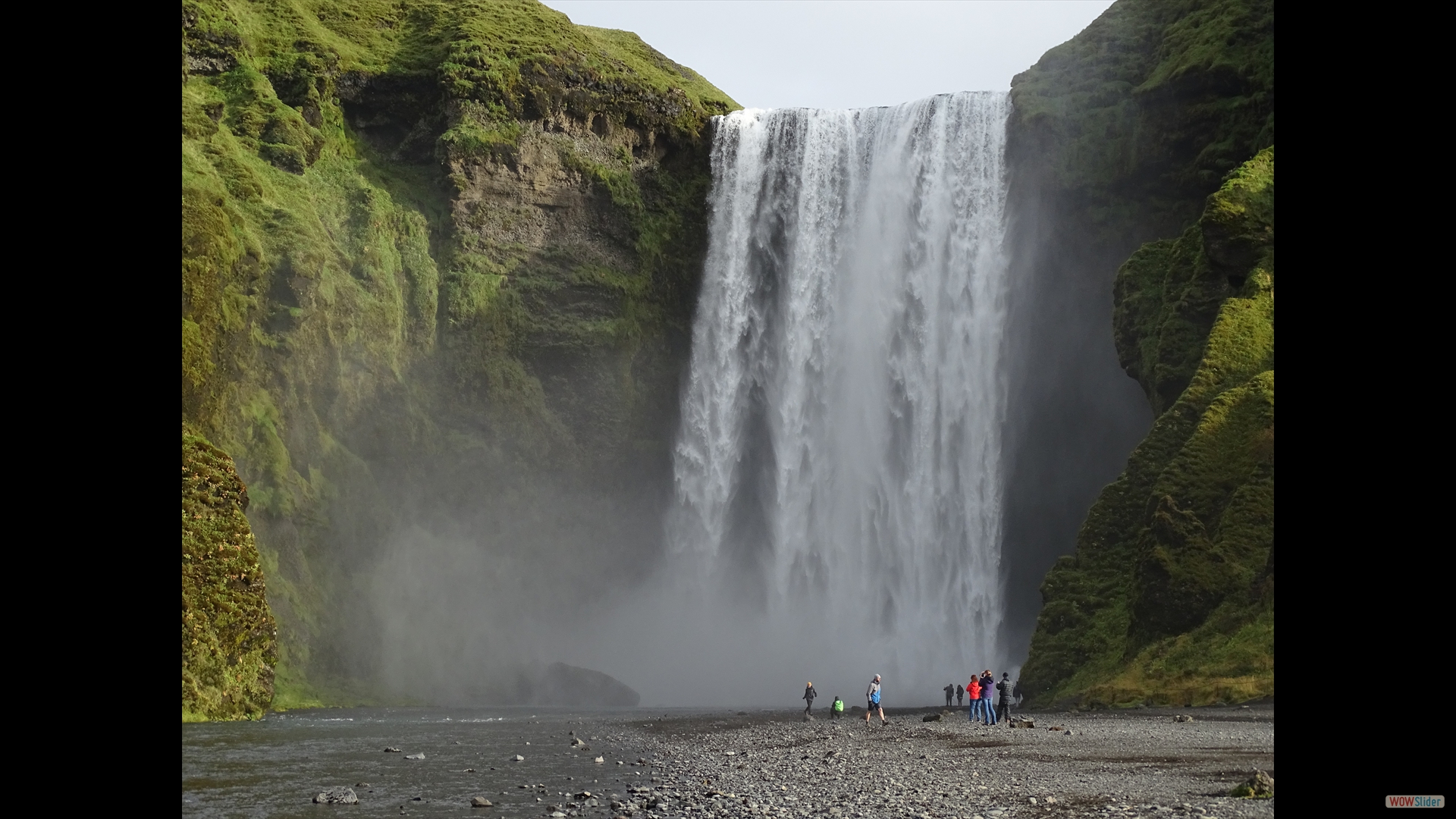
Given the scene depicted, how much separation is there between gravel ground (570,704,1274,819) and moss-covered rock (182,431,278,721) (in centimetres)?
1383

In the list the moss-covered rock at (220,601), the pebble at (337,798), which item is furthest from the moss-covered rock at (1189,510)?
the moss-covered rock at (220,601)

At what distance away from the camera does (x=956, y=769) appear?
22.4 meters

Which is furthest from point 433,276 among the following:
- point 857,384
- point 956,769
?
point 956,769

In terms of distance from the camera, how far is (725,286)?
67688 mm

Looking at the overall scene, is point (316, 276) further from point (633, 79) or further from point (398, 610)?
point (633, 79)

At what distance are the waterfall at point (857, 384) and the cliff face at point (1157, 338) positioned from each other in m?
2.50

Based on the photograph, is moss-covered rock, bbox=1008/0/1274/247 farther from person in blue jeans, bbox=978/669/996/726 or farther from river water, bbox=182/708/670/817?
river water, bbox=182/708/670/817

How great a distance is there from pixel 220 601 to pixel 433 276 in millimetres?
26031

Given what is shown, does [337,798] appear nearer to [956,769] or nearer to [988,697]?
[956,769]

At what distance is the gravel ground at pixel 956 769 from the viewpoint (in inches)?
656

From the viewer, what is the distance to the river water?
63.7ft
